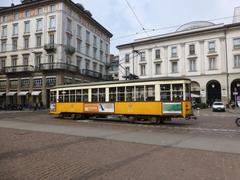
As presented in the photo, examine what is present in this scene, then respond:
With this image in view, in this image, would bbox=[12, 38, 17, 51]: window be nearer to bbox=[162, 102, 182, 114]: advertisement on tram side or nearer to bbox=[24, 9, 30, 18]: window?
bbox=[24, 9, 30, 18]: window

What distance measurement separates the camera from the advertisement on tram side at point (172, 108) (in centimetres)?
1503

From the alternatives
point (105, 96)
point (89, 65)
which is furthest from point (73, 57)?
point (105, 96)

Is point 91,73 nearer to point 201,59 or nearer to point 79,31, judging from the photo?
point 79,31

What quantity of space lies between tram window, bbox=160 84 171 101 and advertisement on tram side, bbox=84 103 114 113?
13.2 ft

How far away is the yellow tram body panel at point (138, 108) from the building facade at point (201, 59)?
2517cm

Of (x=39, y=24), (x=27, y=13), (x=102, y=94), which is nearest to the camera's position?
(x=102, y=94)

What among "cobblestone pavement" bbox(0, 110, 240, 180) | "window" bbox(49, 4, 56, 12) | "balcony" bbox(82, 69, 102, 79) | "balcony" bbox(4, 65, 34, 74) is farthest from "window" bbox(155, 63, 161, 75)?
"cobblestone pavement" bbox(0, 110, 240, 180)

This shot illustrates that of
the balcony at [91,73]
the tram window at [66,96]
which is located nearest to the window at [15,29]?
the balcony at [91,73]

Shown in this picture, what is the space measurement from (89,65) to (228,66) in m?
27.8

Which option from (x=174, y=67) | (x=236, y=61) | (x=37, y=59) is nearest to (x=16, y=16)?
(x=37, y=59)

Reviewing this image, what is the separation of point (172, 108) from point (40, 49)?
1387 inches

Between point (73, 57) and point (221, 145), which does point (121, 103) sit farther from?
point (73, 57)

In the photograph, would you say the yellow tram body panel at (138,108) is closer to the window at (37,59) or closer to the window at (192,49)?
the window at (37,59)

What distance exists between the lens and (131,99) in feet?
55.4
